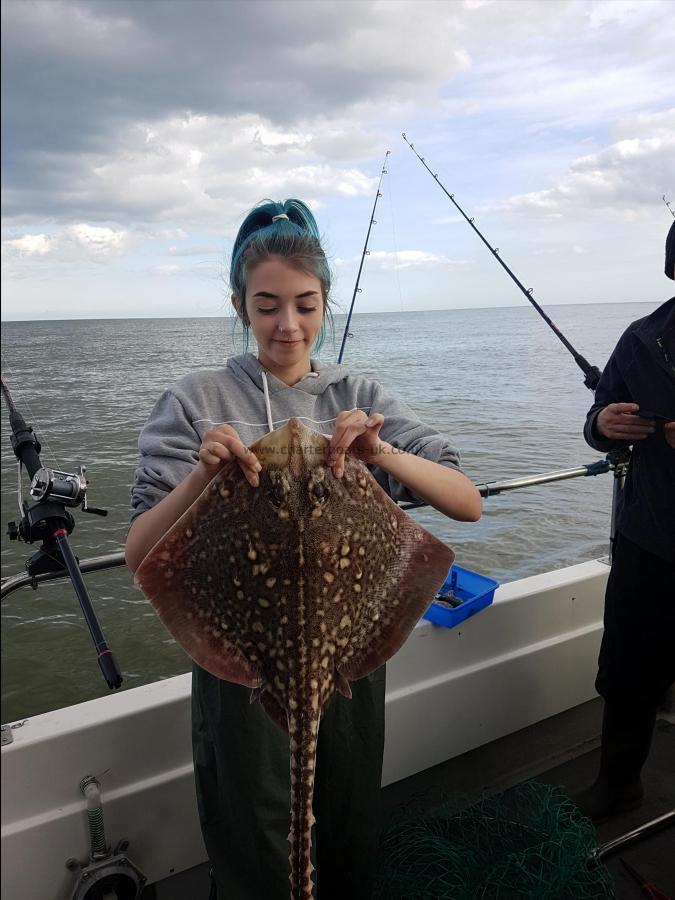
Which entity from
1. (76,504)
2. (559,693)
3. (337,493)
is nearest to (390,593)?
(337,493)

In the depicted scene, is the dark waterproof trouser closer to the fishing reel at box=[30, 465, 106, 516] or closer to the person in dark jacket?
the person in dark jacket

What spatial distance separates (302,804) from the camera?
1246 millimetres

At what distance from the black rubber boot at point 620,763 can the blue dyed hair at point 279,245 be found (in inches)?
84.1

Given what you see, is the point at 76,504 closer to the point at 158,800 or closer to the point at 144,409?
the point at 158,800

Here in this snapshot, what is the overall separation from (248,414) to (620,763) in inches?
91.3

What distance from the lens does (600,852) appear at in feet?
8.29

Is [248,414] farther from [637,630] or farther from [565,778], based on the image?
[565,778]

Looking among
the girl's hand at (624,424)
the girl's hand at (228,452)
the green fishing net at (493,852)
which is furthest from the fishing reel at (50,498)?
the girl's hand at (624,424)

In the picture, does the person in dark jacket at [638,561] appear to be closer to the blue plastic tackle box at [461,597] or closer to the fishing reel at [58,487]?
the blue plastic tackle box at [461,597]

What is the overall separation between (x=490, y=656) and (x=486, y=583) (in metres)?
0.37

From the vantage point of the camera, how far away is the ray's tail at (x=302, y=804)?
1.22 m

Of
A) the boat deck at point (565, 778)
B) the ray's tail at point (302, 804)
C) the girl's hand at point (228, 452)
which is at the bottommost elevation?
the boat deck at point (565, 778)

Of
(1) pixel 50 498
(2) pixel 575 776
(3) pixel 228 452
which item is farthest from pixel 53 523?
(2) pixel 575 776

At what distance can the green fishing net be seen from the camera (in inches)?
90.6
